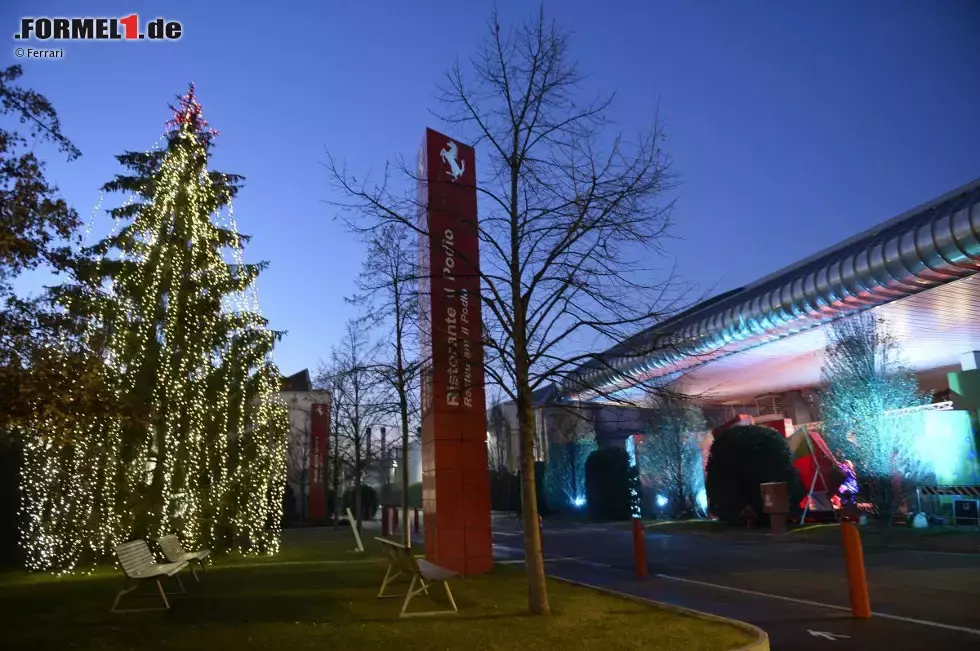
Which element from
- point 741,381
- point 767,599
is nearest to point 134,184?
point 767,599

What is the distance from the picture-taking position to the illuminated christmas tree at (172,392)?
14891 mm

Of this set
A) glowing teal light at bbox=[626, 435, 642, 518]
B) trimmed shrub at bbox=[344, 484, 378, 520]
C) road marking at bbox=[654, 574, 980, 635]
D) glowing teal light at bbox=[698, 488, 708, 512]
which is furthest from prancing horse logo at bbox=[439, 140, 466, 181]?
trimmed shrub at bbox=[344, 484, 378, 520]

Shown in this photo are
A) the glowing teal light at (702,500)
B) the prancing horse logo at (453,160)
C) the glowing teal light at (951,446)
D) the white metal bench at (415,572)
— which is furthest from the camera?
the glowing teal light at (702,500)

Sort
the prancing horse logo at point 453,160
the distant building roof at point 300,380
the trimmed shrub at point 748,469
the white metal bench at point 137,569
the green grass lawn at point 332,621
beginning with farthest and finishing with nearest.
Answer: the distant building roof at point 300,380
the trimmed shrub at point 748,469
the prancing horse logo at point 453,160
the white metal bench at point 137,569
the green grass lawn at point 332,621

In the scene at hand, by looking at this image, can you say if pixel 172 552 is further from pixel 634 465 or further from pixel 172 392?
pixel 634 465

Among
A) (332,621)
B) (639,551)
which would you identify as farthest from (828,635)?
(639,551)

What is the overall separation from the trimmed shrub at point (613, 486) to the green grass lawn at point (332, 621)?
2614 centimetres

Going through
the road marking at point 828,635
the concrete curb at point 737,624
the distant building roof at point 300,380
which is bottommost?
the road marking at point 828,635

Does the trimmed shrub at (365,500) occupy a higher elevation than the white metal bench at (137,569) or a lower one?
lower

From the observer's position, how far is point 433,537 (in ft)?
40.1

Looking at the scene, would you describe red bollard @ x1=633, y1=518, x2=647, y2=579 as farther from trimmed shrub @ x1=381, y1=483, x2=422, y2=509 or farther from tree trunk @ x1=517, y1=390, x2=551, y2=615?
trimmed shrub @ x1=381, y1=483, x2=422, y2=509

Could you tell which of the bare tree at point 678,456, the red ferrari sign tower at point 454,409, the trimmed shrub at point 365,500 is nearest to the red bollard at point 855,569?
the red ferrari sign tower at point 454,409

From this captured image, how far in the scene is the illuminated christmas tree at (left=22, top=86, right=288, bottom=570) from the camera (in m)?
14.9

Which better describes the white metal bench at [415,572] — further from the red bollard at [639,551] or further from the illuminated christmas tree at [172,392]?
the illuminated christmas tree at [172,392]
